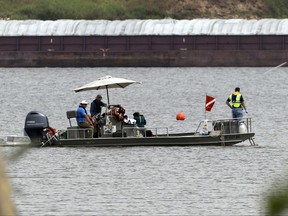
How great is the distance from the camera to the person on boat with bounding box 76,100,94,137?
3002cm

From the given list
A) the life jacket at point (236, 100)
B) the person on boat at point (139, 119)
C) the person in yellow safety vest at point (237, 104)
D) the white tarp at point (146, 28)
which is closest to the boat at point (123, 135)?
the person on boat at point (139, 119)

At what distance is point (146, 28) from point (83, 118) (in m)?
75.8

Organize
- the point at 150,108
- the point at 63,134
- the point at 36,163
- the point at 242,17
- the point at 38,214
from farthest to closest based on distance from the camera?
the point at 242,17, the point at 150,108, the point at 63,134, the point at 36,163, the point at 38,214

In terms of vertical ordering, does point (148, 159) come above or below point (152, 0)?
below

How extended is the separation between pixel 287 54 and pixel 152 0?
27293mm

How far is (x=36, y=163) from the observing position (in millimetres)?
29141

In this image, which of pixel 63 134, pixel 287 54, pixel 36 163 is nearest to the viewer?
pixel 36 163

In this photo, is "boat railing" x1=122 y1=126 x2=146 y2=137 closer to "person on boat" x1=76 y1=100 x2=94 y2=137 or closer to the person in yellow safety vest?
"person on boat" x1=76 y1=100 x2=94 y2=137

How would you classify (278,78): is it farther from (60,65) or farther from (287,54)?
(60,65)

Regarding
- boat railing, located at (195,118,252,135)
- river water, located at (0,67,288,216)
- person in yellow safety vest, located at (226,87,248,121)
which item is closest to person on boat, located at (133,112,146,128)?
river water, located at (0,67,288,216)

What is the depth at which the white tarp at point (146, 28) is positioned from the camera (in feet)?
341

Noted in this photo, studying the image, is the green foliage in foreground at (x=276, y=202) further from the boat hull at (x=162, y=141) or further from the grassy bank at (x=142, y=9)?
the grassy bank at (x=142, y=9)

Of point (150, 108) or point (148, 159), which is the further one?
point (150, 108)

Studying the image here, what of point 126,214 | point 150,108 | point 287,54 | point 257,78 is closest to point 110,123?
point 126,214
